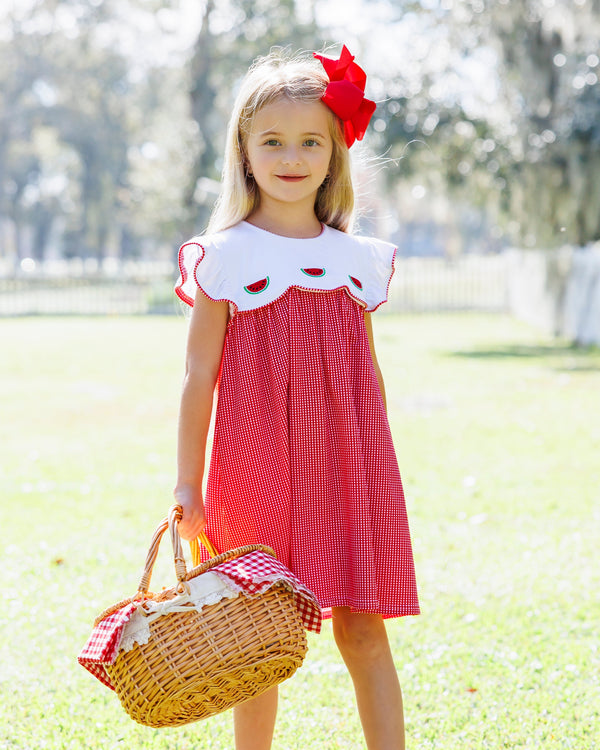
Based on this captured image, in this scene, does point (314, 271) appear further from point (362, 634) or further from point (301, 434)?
point (362, 634)

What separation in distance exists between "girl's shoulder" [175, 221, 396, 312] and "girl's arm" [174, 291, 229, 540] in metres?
0.05

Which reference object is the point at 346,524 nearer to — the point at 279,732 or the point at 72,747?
the point at 279,732

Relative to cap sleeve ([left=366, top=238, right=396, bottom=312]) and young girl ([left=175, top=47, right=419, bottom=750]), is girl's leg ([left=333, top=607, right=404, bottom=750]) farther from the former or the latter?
cap sleeve ([left=366, top=238, right=396, bottom=312])

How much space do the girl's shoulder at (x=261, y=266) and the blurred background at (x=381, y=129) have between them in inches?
17.0

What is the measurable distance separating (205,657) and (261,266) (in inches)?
33.4

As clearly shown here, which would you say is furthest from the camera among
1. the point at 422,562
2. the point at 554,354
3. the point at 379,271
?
the point at 554,354

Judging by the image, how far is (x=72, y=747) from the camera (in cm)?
251

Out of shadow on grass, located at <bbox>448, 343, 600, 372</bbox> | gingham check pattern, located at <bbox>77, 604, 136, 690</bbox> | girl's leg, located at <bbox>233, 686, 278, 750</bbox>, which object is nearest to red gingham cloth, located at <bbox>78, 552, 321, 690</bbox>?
gingham check pattern, located at <bbox>77, 604, 136, 690</bbox>

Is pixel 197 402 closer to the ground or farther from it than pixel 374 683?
farther from it

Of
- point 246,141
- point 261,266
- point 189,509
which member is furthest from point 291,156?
point 189,509

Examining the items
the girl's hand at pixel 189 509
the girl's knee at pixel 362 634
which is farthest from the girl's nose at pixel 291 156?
the girl's knee at pixel 362 634

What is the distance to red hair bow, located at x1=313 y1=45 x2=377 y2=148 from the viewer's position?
86.6 inches

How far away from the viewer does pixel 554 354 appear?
12.2 meters

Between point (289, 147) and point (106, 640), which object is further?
point (289, 147)
